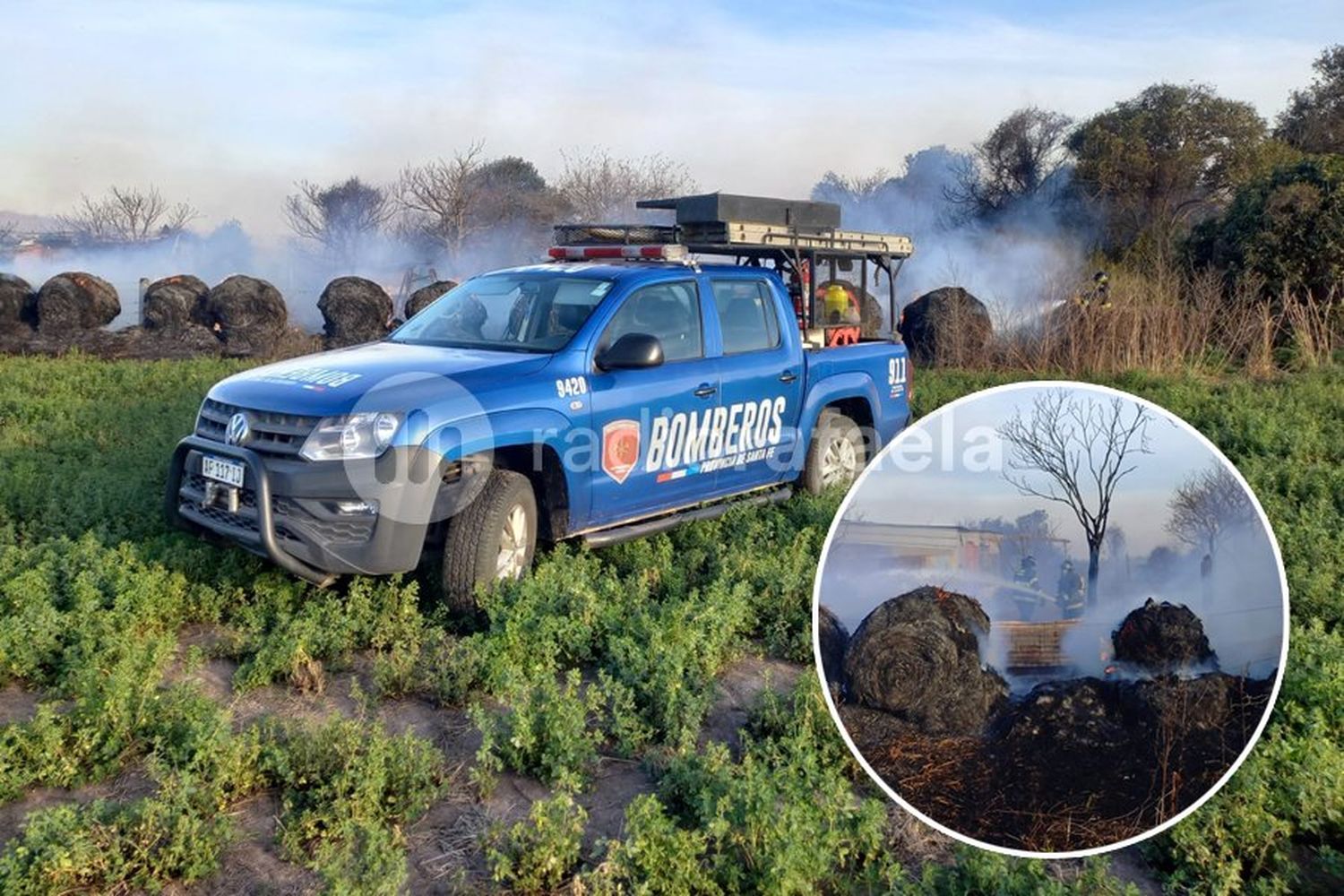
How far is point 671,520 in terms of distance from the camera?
259 inches

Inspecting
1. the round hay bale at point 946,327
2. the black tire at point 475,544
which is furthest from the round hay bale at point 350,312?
the black tire at point 475,544

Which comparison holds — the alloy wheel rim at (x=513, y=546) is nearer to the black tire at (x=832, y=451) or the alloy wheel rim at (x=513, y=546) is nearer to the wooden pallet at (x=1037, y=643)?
the black tire at (x=832, y=451)

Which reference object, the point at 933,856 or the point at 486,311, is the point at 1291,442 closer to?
the point at 486,311

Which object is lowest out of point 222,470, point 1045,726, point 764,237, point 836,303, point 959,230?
point 222,470

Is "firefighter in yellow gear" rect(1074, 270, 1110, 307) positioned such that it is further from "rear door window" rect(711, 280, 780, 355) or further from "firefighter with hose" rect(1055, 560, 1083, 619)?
"firefighter with hose" rect(1055, 560, 1083, 619)

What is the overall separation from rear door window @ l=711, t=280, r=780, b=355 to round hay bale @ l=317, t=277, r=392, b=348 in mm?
11369

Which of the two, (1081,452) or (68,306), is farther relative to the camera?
(68,306)

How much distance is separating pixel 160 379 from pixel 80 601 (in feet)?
27.5

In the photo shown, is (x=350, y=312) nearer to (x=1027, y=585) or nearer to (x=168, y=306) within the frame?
(x=168, y=306)

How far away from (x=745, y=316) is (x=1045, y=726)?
5725 mm

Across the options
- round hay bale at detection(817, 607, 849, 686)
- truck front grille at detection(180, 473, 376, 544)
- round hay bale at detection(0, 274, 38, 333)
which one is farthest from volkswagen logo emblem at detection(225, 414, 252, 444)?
round hay bale at detection(0, 274, 38, 333)

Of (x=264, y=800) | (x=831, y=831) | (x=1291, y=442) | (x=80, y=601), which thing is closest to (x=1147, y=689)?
(x=831, y=831)

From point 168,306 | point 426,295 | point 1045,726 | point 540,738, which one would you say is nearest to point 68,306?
point 168,306

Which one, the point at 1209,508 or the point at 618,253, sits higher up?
the point at 618,253
